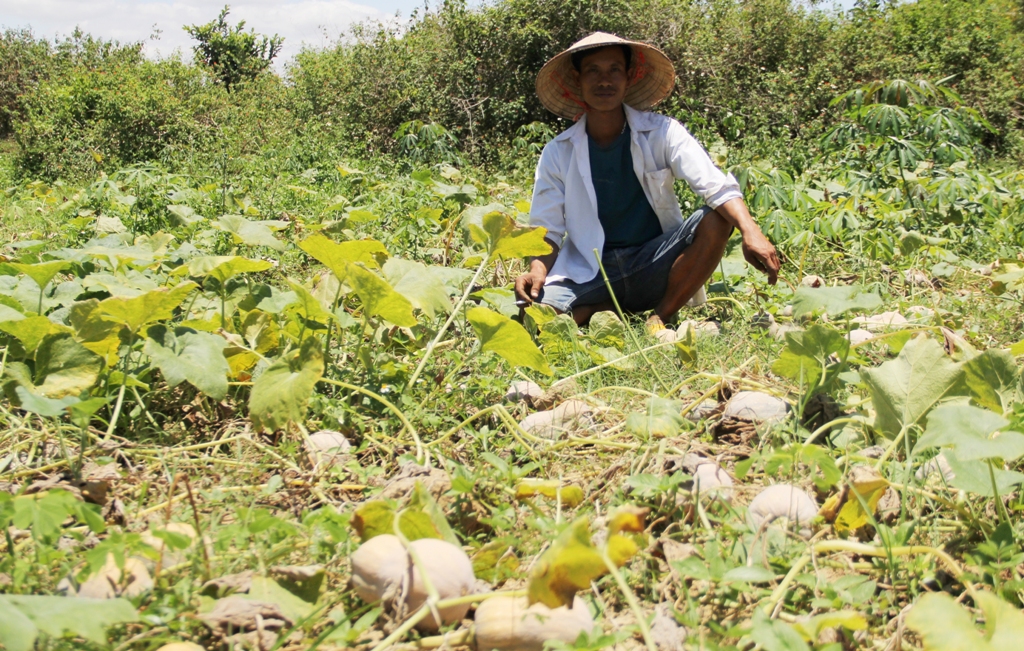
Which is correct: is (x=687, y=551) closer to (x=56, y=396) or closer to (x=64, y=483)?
(x=64, y=483)

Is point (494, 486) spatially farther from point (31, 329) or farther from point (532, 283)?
point (532, 283)

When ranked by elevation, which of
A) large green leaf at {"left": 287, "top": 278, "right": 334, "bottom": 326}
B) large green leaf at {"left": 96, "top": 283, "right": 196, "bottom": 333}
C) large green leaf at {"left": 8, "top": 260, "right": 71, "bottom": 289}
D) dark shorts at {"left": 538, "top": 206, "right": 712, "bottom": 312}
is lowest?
dark shorts at {"left": 538, "top": 206, "right": 712, "bottom": 312}

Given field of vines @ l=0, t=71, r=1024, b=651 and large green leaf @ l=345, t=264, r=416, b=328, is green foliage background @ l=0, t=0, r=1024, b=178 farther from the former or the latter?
large green leaf @ l=345, t=264, r=416, b=328

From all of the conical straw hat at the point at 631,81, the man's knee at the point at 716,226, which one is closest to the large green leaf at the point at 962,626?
the man's knee at the point at 716,226

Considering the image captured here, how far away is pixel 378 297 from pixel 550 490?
632mm

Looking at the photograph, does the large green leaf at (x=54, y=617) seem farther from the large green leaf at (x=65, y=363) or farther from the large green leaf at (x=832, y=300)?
the large green leaf at (x=832, y=300)

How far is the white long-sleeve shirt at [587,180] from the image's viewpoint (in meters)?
2.80

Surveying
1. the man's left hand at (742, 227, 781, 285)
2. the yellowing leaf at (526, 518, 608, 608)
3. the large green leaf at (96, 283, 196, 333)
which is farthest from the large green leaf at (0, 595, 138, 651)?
the man's left hand at (742, 227, 781, 285)

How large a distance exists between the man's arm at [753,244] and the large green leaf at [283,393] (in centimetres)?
134

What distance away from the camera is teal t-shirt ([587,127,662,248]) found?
2928 millimetres

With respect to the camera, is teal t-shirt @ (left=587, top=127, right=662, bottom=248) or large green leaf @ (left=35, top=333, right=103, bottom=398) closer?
large green leaf @ (left=35, top=333, right=103, bottom=398)

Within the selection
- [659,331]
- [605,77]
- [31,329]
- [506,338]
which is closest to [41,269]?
[31,329]

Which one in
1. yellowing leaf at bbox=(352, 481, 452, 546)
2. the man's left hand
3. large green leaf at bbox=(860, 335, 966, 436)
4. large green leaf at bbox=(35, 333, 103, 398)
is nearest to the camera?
yellowing leaf at bbox=(352, 481, 452, 546)

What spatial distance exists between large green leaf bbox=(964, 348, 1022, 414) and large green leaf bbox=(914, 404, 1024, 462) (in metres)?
0.27
